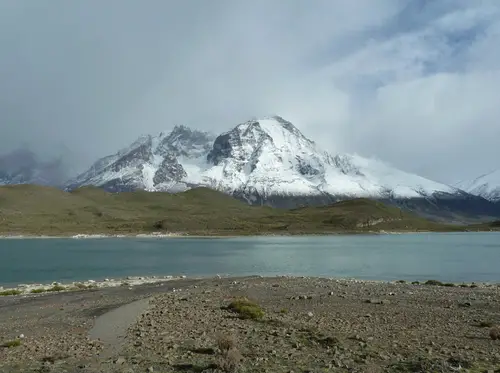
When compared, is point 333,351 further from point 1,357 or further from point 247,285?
point 247,285

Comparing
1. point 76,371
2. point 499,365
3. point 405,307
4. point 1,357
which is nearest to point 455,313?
point 405,307

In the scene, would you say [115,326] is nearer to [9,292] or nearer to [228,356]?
[228,356]

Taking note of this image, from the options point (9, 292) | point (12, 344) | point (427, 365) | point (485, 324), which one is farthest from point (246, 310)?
point (9, 292)

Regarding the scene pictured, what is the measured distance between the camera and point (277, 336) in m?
20.9

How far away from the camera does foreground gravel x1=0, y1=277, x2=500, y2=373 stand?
55.5ft

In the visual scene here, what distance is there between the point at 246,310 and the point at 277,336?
5.56 meters

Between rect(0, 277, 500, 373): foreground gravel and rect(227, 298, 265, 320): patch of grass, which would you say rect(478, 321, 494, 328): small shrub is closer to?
rect(0, 277, 500, 373): foreground gravel

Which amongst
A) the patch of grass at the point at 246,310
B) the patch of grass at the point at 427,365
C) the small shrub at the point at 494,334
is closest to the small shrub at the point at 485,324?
the small shrub at the point at 494,334

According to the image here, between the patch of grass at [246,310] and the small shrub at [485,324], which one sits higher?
the patch of grass at [246,310]

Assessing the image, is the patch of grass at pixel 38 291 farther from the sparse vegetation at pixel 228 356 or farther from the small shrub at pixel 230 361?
the small shrub at pixel 230 361

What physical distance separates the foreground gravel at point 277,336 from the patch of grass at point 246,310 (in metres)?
0.35

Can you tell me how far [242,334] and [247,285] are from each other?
21906mm

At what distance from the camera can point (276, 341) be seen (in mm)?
19969

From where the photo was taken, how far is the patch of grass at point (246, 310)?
25.5m
